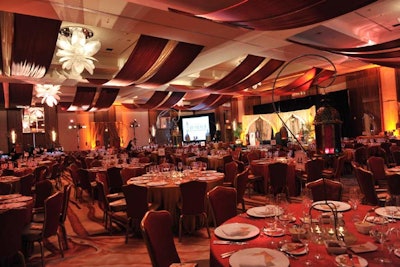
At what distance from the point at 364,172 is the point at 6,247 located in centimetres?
434

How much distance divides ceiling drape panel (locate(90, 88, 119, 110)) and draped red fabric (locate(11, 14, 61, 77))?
5756 millimetres

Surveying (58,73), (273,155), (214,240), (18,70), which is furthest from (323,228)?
(58,73)

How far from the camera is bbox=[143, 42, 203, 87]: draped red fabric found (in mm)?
7691

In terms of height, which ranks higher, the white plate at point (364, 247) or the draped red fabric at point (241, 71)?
the draped red fabric at point (241, 71)

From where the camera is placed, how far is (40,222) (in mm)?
4258

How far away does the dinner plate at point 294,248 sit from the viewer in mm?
1741

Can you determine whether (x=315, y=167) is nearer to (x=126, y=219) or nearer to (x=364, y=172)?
(x=364, y=172)

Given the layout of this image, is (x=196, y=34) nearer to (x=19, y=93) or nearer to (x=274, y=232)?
(x=274, y=232)

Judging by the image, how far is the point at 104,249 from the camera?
4.30 meters

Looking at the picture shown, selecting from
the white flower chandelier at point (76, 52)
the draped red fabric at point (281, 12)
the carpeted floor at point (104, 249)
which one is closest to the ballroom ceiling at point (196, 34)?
the draped red fabric at point (281, 12)

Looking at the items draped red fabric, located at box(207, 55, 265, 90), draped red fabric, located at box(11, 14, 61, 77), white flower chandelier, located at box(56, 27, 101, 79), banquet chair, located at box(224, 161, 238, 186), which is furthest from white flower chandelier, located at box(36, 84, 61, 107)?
banquet chair, located at box(224, 161, 238, 186)

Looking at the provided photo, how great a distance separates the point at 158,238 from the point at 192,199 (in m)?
2.13

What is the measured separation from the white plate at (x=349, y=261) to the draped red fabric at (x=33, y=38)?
6.00 metres

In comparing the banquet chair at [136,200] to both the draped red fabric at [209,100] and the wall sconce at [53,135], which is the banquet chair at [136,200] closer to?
the draped red fabric at [209,100]
